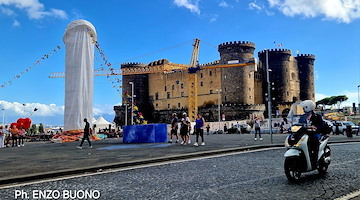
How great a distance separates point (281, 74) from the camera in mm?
72688

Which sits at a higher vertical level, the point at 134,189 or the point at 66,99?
the point at 66,99

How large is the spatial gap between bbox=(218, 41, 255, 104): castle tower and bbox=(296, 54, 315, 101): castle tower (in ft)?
43.7

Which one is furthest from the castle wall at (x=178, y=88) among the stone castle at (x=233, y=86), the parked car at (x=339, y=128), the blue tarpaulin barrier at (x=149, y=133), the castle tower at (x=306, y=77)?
the blue tarpaulin barrier at (x=149, y=133)

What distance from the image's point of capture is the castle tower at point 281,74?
72500 mm

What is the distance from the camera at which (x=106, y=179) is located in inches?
267

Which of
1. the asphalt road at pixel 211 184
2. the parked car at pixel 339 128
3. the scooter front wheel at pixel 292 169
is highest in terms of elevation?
the parked car at pixel 339 128

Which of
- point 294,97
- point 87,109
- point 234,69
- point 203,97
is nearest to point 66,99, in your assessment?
point 87,109

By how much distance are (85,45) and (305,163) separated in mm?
21538

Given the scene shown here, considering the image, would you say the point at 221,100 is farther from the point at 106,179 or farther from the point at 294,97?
the point at 106,179

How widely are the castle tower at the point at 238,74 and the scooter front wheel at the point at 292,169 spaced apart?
63009 millimetres

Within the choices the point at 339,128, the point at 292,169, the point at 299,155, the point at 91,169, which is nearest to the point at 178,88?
the point at 339,128

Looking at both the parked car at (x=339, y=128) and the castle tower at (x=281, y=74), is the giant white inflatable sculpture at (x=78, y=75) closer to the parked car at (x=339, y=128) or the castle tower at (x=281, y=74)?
the parked car at (x=339, y=128)

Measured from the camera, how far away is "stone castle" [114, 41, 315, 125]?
6950 cm

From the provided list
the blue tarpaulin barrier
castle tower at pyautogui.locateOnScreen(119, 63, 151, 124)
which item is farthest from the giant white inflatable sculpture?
castle tower at pyautogui.locateOnScreen(119, 63, 151, 124)
